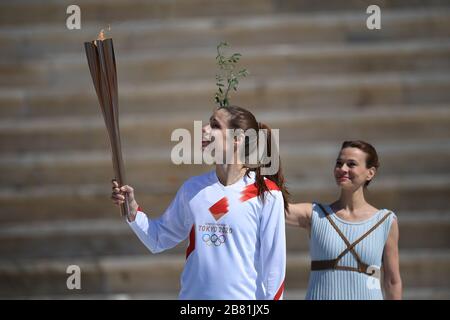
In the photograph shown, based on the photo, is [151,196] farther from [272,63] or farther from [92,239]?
[272,63]

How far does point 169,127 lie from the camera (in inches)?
262

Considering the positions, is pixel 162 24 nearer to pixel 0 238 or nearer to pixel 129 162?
pixel 129 162

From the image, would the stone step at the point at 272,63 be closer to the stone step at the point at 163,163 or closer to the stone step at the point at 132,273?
the stone step at the point at 163,163

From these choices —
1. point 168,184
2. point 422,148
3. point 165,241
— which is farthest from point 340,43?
point 165,241

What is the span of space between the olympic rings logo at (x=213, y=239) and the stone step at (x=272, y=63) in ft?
11.2

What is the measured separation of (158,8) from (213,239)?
13.4ft

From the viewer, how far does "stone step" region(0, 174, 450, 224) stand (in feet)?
20.0

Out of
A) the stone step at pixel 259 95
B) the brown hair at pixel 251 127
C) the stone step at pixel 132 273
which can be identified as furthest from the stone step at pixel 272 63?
the brown hair at pixel 251 127

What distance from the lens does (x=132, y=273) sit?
5.96 metres

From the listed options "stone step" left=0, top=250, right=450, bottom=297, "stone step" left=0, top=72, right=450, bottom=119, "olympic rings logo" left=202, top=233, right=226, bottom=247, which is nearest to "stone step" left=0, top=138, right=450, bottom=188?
"stone step" left=0, top=72, right=450, bottom=119

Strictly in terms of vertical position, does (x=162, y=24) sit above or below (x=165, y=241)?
above

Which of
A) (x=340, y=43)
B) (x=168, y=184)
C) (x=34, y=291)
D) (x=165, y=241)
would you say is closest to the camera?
(x=165, y=241)

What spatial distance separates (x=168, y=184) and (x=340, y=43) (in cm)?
184

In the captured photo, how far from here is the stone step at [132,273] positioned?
579 cm
